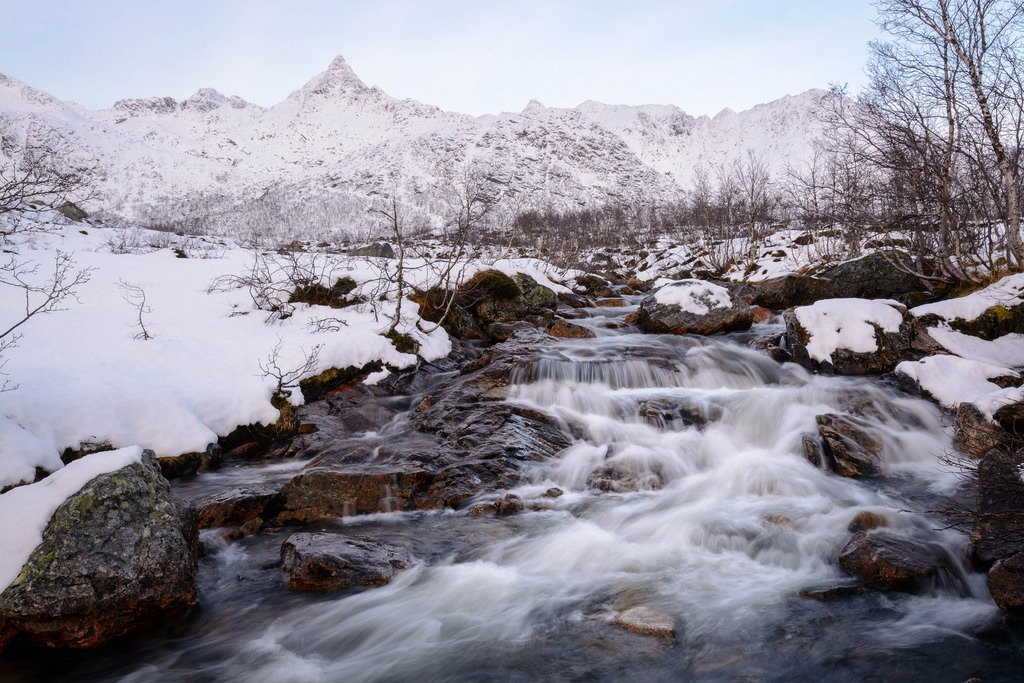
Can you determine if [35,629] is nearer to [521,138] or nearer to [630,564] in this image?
[630,564]

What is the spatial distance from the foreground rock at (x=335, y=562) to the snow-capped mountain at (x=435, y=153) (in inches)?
3211

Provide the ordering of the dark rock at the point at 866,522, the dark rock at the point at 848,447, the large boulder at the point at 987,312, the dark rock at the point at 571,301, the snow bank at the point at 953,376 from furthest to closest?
1. the dark rock at the point at 571,301
2. the large boulder at the point at 987,312
3. the snow bank at the point at 953,376
4. the dark rock at the point at 848,447
5. the dark rock at the point at 866,522

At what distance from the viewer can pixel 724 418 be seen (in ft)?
24.9

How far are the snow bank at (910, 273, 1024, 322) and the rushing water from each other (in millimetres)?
2674

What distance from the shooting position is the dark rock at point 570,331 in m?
12.1

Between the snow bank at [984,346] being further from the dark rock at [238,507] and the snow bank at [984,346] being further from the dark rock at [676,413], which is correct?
the dark rock at [238,507]

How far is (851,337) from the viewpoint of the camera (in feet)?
28.3

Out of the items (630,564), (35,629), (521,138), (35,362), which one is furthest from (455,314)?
(521,138)

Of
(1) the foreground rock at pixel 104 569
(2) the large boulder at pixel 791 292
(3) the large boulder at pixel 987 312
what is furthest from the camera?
(2) the large boulder at pixel 791 292

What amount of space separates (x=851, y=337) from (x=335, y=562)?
8662mm

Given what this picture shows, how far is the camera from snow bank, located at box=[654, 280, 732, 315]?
11.9m

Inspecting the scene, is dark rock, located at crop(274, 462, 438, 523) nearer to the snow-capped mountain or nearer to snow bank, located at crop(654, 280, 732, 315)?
snow bank, located at crop(654, 280, 732, 315)

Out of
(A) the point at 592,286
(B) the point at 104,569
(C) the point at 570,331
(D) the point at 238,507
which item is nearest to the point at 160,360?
(D) the point at 238,507

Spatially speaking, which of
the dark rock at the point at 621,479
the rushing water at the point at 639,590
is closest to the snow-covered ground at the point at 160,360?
the rushing water at the point at 639,590
